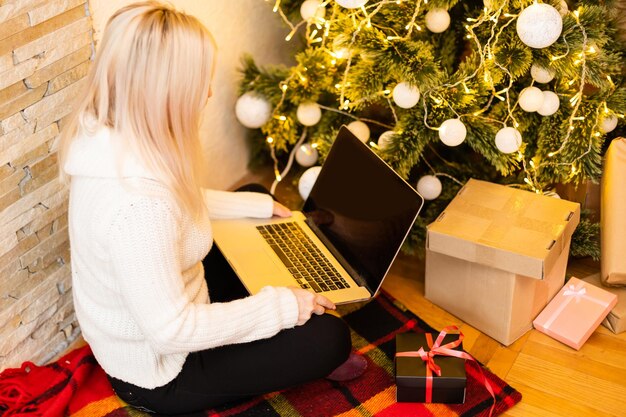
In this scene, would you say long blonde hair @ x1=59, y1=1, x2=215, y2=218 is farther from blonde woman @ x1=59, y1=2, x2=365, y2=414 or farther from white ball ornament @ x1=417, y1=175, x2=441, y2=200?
white ball ornament @ x1=417, y1=175, x2=441, y2=200

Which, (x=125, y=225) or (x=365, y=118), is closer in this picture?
(x=125, y=225)

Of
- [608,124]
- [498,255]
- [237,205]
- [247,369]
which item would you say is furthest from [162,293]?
[608,124]

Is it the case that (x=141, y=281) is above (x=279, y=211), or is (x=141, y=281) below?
above

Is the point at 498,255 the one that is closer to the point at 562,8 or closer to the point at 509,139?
the point at 509,139

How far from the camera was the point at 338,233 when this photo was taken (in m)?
1.60

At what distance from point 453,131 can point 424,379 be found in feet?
1.82

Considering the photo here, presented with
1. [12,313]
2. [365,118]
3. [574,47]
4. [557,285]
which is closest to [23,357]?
[12,313]

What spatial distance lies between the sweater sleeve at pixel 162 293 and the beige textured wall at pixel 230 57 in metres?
0.85

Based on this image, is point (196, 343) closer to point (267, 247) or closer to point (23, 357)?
point (267, 247)

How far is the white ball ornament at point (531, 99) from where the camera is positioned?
63.9 inches

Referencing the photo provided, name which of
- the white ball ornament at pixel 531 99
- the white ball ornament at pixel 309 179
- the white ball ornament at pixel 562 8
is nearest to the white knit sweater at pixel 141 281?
the white ball ornament at pixel 309 179

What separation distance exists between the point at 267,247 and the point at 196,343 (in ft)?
1.34

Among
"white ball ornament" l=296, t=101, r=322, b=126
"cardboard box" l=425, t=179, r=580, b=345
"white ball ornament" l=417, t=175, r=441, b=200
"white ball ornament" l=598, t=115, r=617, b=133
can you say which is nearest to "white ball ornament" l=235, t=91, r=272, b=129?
"white ball ornament" l=296, t=101, r=322, b=126

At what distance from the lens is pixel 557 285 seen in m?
1.74
